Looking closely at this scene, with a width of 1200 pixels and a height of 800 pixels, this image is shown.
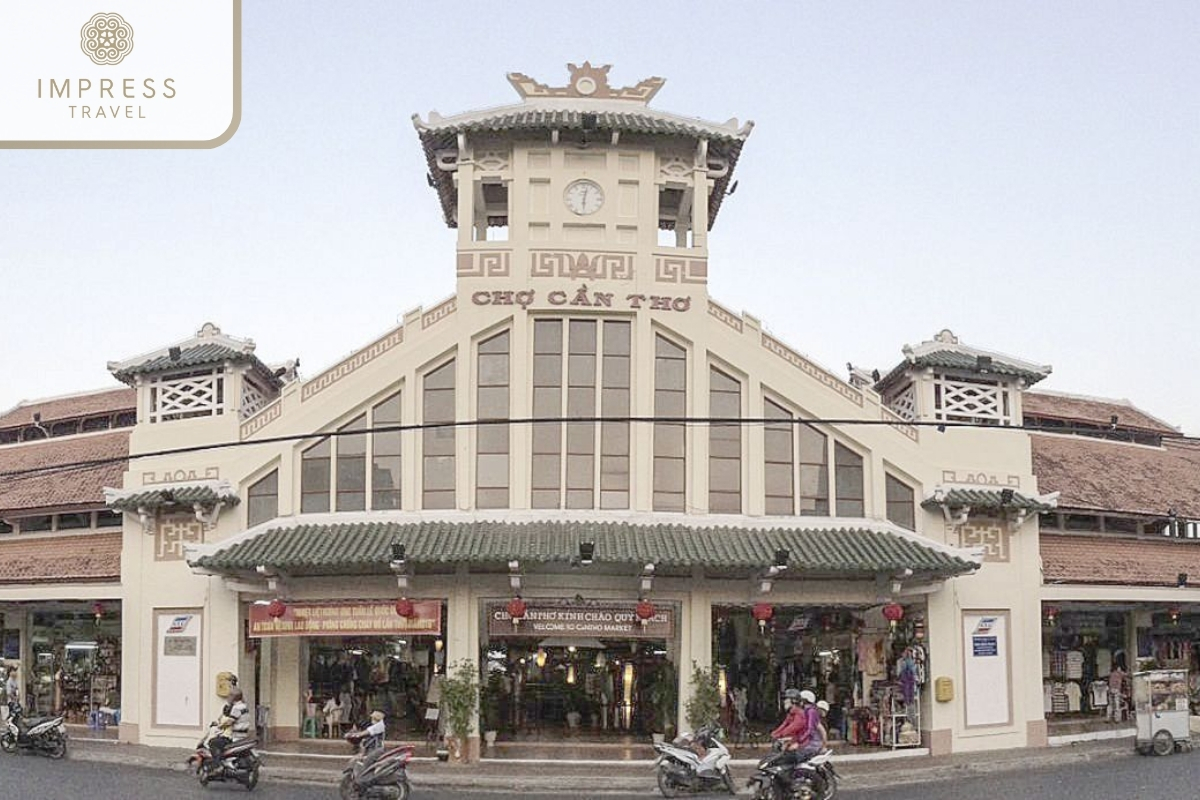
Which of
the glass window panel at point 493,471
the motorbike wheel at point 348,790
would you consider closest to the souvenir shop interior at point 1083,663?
the glass window panel at point 493,471

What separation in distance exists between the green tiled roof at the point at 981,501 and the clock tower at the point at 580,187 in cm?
648

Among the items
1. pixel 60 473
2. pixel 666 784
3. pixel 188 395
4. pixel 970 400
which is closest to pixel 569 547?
pixel 666 784

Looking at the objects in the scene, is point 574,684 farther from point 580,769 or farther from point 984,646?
point 984,646

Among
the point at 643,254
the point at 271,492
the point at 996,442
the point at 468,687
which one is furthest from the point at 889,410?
the point at 271,492

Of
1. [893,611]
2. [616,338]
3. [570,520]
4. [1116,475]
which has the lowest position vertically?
[893,611]

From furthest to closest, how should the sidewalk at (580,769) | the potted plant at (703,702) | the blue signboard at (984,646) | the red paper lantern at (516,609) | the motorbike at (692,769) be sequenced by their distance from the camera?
the blue signboard at (984,646)
the potted plant at (703,702)
the red paper lantern at (516,609)
the sidewalk at (580,769)
the motorbike at (692,769)

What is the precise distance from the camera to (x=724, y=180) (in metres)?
29.5

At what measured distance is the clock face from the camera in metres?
27.1

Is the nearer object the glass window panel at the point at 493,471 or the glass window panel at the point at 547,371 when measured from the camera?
the glass window panel at the point at 493,471

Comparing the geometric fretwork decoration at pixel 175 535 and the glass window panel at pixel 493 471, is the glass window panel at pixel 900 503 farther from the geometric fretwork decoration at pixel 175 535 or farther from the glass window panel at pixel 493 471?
the geometric fretwork decoration at pixel 175 535

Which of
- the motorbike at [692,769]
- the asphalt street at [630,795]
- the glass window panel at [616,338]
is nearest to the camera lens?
the asphalt street at [630,795]

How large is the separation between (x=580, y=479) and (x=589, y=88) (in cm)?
858

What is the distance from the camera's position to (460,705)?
80.2 ft

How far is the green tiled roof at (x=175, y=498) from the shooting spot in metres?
26.2
